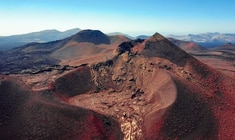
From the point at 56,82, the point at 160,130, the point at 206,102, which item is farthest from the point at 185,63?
the point at 56,82

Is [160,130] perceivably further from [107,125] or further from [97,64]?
[97,64]

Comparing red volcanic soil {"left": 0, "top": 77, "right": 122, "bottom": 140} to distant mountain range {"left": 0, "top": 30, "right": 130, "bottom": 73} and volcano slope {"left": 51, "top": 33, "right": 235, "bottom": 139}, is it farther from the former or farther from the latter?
distant mountain range {"left": 0, "top": 30, "right": 130, "bottom": 73}

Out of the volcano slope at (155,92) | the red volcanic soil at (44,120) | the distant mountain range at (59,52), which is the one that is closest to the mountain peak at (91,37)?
the distant mountain range at (59,52)

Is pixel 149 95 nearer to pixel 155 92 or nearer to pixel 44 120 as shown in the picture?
pixel 155 92

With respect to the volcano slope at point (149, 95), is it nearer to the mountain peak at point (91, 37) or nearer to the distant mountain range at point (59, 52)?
the distant mountain range at point (59, 52)

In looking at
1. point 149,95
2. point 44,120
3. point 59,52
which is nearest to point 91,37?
point 59,52
